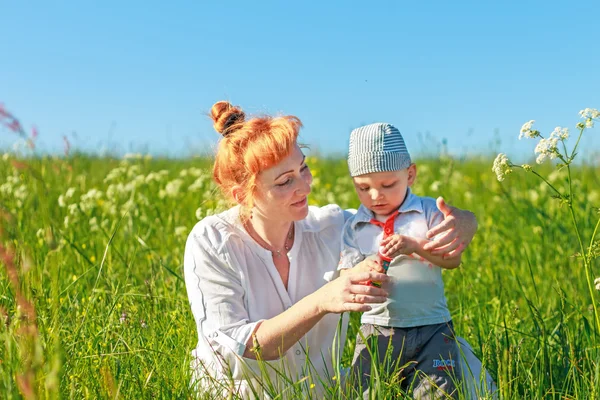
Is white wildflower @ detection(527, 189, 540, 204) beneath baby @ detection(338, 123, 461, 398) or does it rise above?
beneath

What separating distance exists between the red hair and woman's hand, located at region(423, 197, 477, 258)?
0.69 metres

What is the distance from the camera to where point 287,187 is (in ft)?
10.1

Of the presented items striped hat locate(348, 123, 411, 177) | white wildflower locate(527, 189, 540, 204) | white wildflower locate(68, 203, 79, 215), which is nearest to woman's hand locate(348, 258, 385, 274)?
striped hat locate(348, 123, 411, 177)

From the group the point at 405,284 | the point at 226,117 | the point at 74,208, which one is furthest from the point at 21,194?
the point at 405,284

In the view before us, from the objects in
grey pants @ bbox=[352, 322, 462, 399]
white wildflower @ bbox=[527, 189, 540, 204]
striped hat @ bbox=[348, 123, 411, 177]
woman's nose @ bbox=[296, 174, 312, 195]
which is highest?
striped hat @ bbox=[348, 123, 411, 177]

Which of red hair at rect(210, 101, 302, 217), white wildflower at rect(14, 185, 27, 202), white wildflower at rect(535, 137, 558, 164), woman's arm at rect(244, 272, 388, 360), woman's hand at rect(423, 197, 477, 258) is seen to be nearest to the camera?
white wildflower at rect(535, 137, 558, 164)

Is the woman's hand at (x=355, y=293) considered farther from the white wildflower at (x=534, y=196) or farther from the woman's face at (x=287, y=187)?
the white wildflower at (x=534, y=196)

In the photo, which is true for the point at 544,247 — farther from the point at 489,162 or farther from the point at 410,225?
the point at 489,162

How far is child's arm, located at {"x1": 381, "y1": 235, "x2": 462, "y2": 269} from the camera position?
2.68 m

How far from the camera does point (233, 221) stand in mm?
3303

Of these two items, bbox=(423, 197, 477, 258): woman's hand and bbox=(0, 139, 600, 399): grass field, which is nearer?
bbox=(0, 139, 600, 399): grass field

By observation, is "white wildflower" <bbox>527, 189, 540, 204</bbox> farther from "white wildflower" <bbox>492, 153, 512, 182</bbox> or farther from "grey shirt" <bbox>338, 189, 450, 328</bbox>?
"white wildflower" <bbox>492, 153, 512, 182</bbox>

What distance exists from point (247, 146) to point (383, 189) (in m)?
0.62

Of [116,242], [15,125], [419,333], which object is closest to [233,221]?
[419,333]
